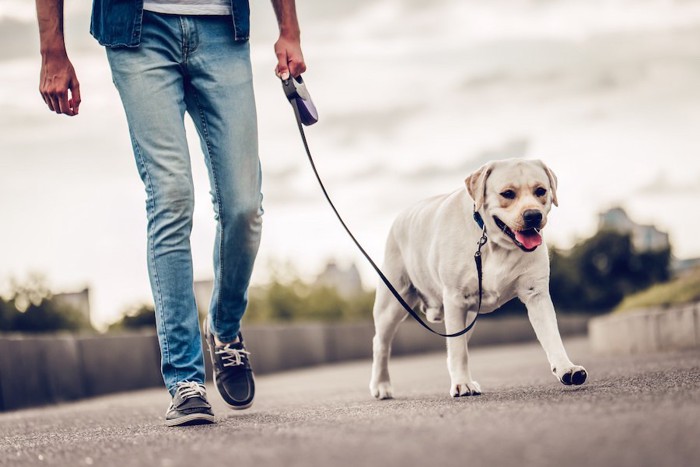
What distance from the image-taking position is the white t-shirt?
465 centimetres

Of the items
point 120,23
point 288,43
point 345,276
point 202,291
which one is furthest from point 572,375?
point 345,276

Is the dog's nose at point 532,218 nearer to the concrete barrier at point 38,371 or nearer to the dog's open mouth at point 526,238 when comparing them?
the dog's open mouth at point 526,238

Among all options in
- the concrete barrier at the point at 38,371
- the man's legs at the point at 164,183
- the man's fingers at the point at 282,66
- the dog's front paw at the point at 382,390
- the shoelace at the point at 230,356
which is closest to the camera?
the man's legs at the point at 164,183

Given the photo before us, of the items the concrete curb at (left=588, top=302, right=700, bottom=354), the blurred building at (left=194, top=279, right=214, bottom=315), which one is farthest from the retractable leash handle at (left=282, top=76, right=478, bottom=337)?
the blurred building at (left=194, top=279, right=214, bottom=315)

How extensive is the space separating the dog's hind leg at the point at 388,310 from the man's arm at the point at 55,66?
6.49ft

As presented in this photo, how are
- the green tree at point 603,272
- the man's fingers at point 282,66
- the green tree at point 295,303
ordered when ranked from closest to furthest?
the man's fingers at point 282,66 < the green tree at point 295,303 < the green tree at point 603,272

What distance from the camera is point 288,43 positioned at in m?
4.97

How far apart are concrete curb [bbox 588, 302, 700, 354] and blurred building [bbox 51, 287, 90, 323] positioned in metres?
24.1

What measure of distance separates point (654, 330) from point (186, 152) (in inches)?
283

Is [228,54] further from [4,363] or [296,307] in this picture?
[296,307]

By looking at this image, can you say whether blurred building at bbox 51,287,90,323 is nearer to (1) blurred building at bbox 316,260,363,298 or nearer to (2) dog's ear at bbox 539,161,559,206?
(1) blurred building at bbox 316,260,363,298

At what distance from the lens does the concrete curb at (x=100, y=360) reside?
8336 millimetres

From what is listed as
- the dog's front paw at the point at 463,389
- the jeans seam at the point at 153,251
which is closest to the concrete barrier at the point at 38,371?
the jeans seam at the point at 153,251

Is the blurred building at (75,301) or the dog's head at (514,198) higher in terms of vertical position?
the dog's head at (514,198)
